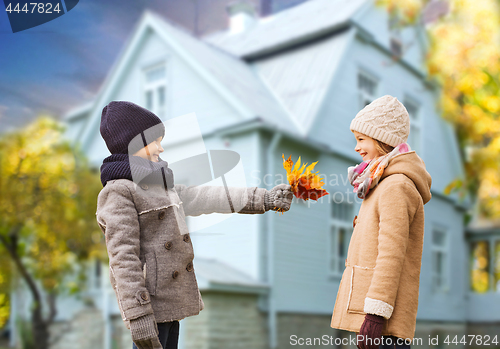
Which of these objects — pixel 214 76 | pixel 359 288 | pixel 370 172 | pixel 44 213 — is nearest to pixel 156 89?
pixel 214 76

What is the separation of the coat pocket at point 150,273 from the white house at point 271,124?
3.61 m

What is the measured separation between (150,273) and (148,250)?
0.23 feet

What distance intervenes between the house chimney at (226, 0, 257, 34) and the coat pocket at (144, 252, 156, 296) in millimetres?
6943

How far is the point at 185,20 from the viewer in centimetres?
702

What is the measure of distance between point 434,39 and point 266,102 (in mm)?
4178

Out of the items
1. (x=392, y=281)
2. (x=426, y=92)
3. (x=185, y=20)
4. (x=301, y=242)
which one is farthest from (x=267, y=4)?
(x=392, y=281)

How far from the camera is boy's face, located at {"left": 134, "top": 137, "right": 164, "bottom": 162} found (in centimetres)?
158

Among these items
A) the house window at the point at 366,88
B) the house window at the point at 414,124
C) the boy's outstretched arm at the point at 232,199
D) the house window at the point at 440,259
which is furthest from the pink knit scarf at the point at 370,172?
the house window at the point at 440,259

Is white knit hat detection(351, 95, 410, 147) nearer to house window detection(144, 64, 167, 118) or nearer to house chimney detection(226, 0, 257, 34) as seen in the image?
house window detection(144, 64, 167, 118)

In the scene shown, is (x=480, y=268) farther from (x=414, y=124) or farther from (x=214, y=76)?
(x=214, y=76)

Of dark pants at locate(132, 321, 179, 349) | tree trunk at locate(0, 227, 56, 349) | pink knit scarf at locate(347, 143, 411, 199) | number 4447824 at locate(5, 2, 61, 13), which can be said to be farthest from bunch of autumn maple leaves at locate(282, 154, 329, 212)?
tree trunk at locate(0, 227, 56, 349)

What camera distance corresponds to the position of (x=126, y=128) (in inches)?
61.6

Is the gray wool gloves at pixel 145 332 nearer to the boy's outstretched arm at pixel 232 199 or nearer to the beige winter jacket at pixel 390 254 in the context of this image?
the boy's outstretched arm at pixel 232 199

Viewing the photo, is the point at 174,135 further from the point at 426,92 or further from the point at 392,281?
the point at 426,92
